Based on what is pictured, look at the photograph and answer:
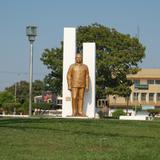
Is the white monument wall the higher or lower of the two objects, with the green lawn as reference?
higher

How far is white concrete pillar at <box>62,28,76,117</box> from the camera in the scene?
104ft

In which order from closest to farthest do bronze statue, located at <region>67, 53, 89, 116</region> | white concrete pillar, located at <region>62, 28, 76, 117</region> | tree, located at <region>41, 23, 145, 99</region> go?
bronze statue, located at <region>67, 53, 89, 116</region> < white concrete pillar, located at <region>62, 28, 76, 117</region> < tree, located at <region>41, 23, 145, 99</region>

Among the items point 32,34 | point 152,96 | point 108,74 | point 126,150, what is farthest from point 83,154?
point 152,96

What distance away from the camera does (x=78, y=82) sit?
30.7m

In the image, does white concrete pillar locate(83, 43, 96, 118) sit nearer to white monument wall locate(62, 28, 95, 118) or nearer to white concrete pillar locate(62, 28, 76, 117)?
white monument wall locate(62, 28, 95, 118)

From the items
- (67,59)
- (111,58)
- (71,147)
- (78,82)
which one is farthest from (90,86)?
(111,58)

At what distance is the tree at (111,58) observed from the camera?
56719 millimetres

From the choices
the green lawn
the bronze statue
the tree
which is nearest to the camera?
the green lawn

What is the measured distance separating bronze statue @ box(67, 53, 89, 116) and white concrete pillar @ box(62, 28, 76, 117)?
30.6 inches

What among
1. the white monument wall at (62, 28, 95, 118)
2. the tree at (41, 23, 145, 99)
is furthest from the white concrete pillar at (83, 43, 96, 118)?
the tree at (41, 23, 145, 99)

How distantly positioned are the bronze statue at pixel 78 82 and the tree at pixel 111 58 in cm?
2511

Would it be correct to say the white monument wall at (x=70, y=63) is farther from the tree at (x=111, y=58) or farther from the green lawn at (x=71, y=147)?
the tree at (x=111, y=58)

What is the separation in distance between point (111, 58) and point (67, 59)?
24.2 metres

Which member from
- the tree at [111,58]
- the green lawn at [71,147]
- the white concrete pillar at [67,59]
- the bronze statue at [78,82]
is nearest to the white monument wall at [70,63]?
the white concrete pillar at [67,59]
